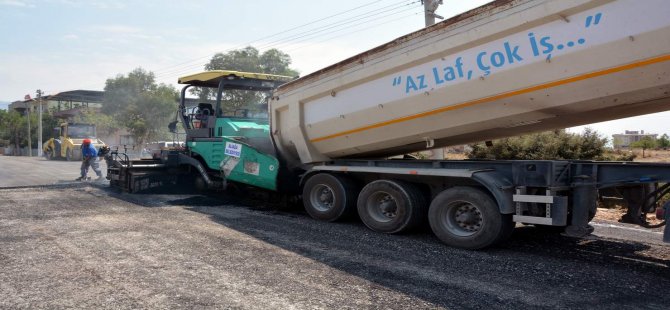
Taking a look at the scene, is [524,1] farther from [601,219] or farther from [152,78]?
[152,78]

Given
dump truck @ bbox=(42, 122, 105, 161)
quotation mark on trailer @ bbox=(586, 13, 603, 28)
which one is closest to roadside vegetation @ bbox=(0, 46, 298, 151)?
dump truck @ bbox=(42, 122, 105, 161)

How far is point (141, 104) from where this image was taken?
38.1m

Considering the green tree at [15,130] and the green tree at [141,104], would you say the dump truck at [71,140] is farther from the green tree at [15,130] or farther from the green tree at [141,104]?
the green tree at [15,130]

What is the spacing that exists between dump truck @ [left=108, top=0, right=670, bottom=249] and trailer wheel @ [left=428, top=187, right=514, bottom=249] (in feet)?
0.04

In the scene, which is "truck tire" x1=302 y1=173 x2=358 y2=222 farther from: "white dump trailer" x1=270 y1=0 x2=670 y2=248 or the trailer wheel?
the trailer wheel

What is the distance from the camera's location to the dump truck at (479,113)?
15.6 feet

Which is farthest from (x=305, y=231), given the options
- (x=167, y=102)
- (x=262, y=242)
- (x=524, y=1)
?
(x=167, y=102)

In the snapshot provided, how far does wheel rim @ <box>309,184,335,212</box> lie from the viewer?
7.65 metres

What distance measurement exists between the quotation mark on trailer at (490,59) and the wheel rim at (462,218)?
1466 mm

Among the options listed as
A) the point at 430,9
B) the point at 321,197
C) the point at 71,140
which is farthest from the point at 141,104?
the point at 321,197

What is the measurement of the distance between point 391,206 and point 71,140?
26.3 metres

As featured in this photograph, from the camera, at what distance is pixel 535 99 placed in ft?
17.6

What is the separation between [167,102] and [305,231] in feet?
112

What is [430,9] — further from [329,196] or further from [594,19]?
[594,19]
